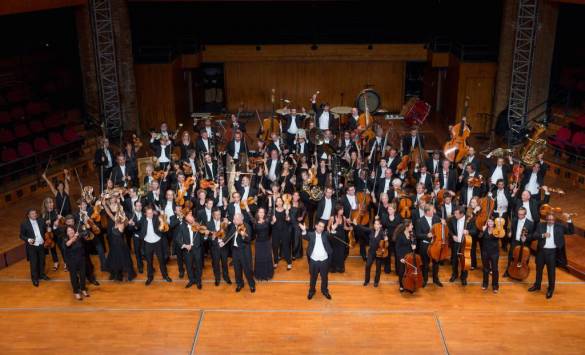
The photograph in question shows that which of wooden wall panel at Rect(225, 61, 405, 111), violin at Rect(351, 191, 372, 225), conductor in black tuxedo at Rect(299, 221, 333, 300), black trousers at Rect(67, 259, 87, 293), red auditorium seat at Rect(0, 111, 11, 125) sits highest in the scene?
wooden wall panel at Rect(225, 61, 405, 111)

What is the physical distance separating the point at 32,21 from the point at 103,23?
2996mm

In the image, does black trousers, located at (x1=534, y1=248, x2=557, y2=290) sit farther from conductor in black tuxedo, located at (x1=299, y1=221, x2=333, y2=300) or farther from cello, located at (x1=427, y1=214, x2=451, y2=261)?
conductor in black tuxedo, located at (x1=299, y1=221, x2=333, y2=300)

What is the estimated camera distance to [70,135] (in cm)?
1191

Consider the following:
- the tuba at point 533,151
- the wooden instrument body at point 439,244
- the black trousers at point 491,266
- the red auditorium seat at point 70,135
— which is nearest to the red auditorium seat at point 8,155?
the red auditorium seat at point 70,135

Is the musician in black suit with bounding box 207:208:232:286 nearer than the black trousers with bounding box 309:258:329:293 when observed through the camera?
No

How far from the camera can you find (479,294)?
813cm

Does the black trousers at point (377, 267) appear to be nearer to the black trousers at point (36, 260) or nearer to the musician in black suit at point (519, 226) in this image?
the musician in black suit at point (519, 226)

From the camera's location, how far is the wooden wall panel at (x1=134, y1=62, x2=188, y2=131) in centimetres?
1398

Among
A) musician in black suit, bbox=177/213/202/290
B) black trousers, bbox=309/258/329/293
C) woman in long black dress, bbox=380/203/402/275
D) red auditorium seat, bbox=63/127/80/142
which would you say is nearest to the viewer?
black trousers, bbox=309/258/329/293

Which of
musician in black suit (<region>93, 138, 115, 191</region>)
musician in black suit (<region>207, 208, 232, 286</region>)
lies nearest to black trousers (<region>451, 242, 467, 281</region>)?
musician in black suit (<region>207, 208, 232, 286</region>)

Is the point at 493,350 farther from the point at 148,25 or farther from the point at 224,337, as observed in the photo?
the point at 148,25

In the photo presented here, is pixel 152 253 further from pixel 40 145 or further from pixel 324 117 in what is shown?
pixel 324 117

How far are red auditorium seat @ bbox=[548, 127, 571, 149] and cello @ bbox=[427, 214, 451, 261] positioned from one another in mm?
4594

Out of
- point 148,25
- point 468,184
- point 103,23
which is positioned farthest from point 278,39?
point 468,184
